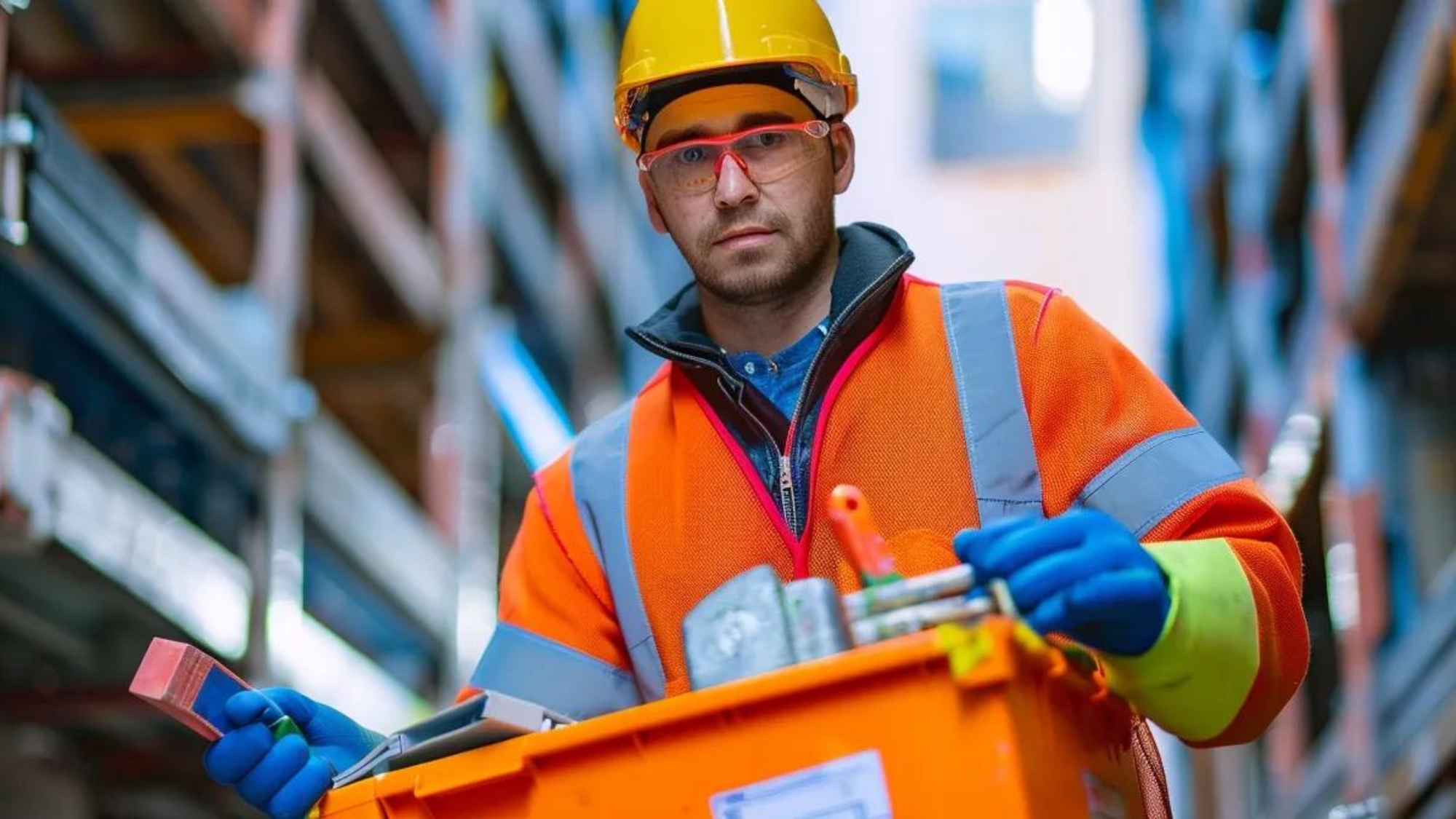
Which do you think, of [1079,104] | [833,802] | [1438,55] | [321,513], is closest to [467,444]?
[321,513]

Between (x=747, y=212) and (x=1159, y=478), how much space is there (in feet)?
2.60

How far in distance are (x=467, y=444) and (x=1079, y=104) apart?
2196cm

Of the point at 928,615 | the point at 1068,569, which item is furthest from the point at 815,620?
the point at 1068,569

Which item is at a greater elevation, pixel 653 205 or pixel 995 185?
pixel 995 185

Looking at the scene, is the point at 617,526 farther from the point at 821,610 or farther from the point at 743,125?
the point at 821,610

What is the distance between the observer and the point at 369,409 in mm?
13906

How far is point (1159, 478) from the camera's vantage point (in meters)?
2.93

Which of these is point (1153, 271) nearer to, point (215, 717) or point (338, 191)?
point (338, 191)

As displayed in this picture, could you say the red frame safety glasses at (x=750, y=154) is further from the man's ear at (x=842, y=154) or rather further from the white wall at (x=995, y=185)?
the white wall at (x=995, y=185)

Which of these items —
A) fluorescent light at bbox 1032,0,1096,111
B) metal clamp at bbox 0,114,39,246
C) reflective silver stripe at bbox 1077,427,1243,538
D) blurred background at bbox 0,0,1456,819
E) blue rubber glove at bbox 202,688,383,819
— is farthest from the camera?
fluorescent light at bbox 1032,0,1096,111

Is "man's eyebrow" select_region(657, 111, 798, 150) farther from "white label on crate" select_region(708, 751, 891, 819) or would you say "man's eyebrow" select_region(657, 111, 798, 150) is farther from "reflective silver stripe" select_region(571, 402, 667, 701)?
"white label on crate" select_region(708, 751, 891, 819)

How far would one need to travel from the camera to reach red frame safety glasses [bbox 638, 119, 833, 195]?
330 centimetres

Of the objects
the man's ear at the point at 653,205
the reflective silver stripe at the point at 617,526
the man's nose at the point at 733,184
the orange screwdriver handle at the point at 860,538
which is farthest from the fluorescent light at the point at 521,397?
the orange screwdriver handle at the point at 860,538

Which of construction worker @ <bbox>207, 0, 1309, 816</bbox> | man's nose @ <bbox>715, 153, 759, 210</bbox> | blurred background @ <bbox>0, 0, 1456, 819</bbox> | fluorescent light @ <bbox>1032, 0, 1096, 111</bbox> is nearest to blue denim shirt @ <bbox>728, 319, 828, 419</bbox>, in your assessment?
construction worker @ <bbox>207, 0, 1309, 816</bbox>
